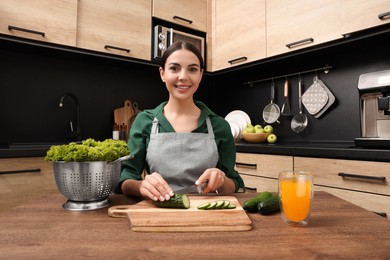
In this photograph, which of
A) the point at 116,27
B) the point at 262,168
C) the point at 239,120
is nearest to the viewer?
the point at 262,168

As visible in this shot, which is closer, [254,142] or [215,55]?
[254,142]

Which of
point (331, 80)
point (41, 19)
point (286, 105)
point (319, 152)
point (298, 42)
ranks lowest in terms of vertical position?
point (319, 152)

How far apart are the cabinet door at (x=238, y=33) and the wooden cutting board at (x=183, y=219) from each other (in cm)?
199

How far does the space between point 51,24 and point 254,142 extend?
5.87ft

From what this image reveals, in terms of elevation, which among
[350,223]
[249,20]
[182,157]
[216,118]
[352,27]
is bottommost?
[350,223]

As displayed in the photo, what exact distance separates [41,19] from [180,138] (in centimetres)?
147

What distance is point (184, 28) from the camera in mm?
2883

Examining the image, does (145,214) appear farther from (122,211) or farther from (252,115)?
(252,115)

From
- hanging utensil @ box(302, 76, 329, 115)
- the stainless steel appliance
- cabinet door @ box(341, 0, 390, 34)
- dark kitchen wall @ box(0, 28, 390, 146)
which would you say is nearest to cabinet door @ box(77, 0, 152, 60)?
the stainless steel appliance

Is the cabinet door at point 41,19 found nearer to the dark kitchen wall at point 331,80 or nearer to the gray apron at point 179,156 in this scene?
the gray apron at point 179,156

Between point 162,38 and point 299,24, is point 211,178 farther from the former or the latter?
point 162,38

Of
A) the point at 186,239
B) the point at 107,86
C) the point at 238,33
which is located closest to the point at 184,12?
the point at 238,33

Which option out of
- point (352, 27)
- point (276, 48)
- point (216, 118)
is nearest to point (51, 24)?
point (216, 118)

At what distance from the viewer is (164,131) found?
126 cm
